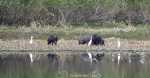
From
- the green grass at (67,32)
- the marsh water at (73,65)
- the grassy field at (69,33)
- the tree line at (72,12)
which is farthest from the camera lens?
the tree line at (72,12)

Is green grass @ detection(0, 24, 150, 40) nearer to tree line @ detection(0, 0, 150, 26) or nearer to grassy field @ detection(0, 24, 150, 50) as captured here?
grassy field @ detection(0, 24, 150, 50)

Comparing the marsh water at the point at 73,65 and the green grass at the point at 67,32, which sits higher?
the green grass at the point at 67,32

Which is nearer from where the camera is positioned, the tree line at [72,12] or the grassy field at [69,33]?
the grassy field at [69,33]

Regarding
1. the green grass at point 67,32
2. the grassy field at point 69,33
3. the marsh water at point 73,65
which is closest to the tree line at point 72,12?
the grassy field at point 69,33

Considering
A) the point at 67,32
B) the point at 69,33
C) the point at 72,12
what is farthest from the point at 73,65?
the point at 72,12

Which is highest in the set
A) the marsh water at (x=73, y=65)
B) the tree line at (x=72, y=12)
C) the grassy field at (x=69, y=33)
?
the tree line at (x=72, y=12)

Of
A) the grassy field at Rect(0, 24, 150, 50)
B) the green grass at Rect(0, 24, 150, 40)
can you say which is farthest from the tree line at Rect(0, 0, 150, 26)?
the green grass at Rect(0, 24, 150, 40)

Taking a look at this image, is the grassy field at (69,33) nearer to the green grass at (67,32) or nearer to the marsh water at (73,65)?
the green grass at (67,32)

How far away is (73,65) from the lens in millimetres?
26875

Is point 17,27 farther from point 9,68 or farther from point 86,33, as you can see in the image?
point 9,68

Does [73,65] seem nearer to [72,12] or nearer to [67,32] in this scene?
[67,32]

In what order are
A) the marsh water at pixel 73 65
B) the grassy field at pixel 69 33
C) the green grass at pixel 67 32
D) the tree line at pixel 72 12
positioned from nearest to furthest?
the marsh water at pixel 73 65 < the grassy field at pixel 69 33 < the green grass at pixel 67 32 < the tree line at pixel 72 12

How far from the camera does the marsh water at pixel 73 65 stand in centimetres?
2278

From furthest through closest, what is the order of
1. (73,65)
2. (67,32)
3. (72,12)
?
1. (72,12)
2. (67,32)
3. (73,65)
